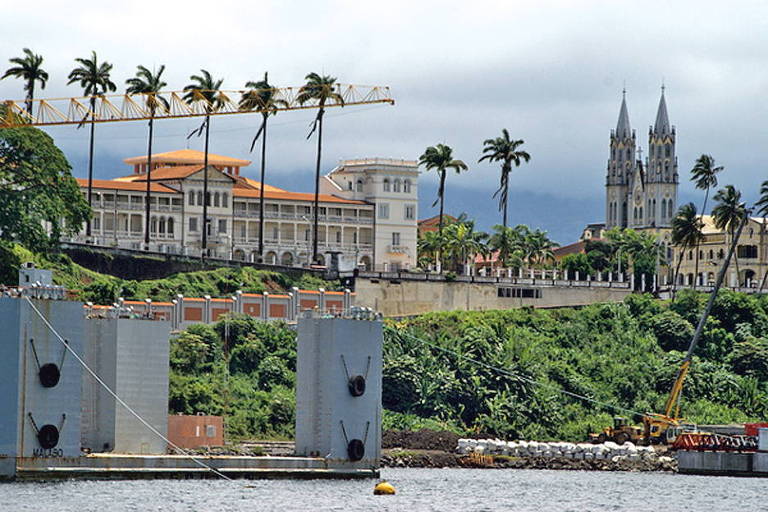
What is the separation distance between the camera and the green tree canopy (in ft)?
429

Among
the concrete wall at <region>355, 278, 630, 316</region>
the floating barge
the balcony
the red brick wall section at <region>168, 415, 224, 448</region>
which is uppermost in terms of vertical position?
the balcony

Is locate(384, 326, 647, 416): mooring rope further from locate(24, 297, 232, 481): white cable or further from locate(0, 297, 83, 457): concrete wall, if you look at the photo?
locate(0, 297, 83, 457): concrete wall

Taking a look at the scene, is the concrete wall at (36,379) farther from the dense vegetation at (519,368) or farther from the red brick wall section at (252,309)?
the red brick wall section at (252,309)

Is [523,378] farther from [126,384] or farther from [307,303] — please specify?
[126,384]

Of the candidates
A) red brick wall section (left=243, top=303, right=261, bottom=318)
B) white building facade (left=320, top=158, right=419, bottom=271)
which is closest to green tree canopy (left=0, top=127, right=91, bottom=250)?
red brick wall section (left=243, top=303, right=261, bottom=318)

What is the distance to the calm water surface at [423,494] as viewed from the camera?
80250 millimetres

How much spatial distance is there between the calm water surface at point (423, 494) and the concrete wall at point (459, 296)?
36.3 m

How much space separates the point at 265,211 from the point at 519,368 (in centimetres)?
5743

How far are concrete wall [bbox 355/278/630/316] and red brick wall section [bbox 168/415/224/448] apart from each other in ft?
127

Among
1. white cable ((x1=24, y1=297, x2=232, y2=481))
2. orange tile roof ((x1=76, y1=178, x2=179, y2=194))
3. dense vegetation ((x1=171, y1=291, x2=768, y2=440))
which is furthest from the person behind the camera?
orange tile roof ((x1=76, y1=178, x2=179, y2=194))

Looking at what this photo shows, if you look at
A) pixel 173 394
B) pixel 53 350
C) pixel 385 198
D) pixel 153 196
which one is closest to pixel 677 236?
pixel 385 198

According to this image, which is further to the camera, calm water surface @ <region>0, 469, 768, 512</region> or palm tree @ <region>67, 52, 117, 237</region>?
palm tree @ <region>67, 52, 117, 237</region>

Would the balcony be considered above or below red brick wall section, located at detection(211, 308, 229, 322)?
above

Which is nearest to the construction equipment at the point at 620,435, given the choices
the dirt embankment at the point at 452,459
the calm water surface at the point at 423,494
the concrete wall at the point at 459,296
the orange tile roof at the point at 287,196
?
the dirt embankment at the point at 452,459
